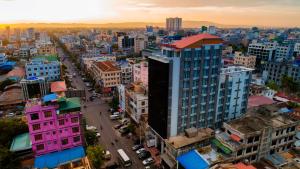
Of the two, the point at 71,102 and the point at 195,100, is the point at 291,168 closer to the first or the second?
the point at 195,100

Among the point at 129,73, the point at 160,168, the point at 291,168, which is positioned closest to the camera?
the point at 291,168

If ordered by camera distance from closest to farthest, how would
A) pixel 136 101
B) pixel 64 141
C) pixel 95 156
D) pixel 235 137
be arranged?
pixel 95 156 → pixel 235 137 → pixel 64 141 → pixel 136 101

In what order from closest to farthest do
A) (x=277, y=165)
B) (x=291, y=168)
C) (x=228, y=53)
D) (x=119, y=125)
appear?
(x=291, y=168) < (x=277, y=165) < (x=119, y=125) < (x=228, y=53)

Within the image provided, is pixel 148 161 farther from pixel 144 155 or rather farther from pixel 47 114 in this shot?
pixel 47 114

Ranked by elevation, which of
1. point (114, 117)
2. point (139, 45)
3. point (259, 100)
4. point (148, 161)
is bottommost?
point (148, 161)

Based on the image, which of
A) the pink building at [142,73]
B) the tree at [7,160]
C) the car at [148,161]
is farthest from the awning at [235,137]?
the tree at [7,160]

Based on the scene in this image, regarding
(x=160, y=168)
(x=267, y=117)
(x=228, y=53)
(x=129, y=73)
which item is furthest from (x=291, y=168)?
(x=228, y=53)

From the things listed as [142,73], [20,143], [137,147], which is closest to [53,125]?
[20,143]
